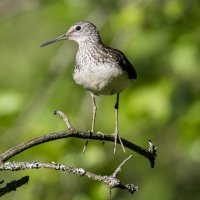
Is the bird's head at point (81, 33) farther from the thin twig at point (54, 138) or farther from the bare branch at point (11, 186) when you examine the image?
the bare branch at point (11, 186)

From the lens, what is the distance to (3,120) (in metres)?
8.30

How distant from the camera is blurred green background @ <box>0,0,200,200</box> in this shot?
8.33 meters

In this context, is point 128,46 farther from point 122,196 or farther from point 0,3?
point 122,196

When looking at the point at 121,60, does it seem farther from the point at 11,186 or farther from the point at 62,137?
the point at 11,186

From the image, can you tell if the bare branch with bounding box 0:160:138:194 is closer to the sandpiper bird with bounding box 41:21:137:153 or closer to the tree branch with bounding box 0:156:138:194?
the tree branch with bounding box 0:156:138:194

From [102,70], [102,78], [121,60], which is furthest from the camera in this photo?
[121,60]

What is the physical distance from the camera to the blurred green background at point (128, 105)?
8.33 m

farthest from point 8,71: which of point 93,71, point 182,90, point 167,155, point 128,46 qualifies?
point 93,71

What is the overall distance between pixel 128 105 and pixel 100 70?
2.75 metres

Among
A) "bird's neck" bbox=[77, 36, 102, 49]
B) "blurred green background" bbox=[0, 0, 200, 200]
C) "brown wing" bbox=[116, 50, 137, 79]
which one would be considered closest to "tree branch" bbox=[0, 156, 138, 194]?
"brown wing" bbox=[116, 50, 137, 79]

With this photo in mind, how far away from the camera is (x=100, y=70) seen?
638 centimetres

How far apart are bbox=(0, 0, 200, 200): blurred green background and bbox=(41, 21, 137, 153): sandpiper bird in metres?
1.43

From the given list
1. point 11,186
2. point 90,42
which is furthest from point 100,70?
point 11,186

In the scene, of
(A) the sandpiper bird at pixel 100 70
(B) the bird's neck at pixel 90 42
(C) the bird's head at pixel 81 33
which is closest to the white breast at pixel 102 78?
(A) the sandpiper bird at pixel 100 70
